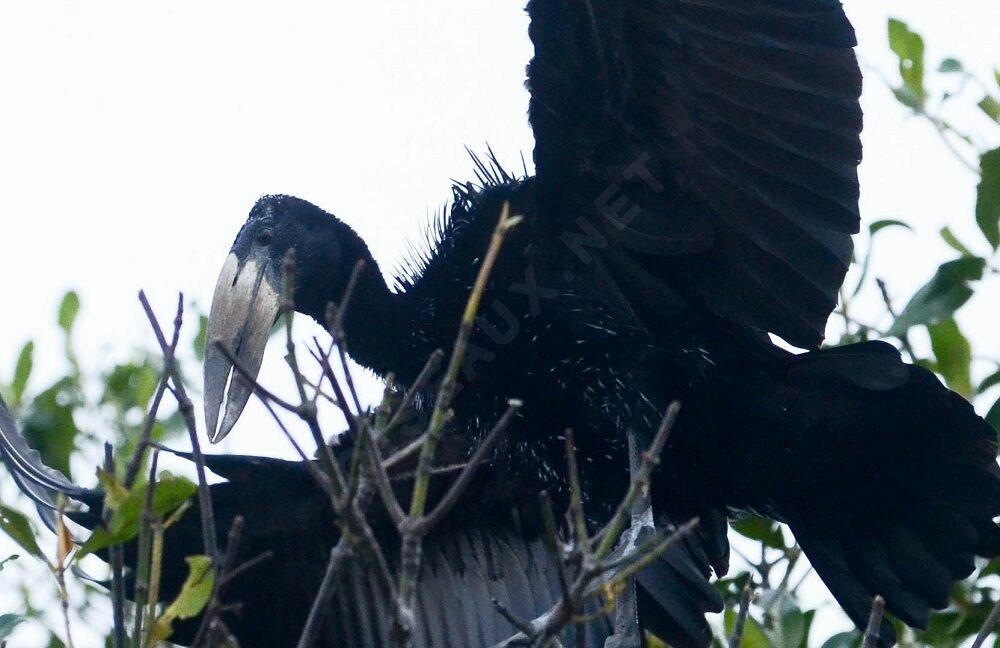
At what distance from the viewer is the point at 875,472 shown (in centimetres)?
354

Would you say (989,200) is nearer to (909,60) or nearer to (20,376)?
(909,60)

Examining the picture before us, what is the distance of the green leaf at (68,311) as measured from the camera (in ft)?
14.1

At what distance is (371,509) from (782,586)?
1.17 m

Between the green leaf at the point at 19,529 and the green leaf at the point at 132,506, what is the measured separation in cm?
21

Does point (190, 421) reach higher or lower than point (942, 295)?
higher

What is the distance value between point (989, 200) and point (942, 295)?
12.0 inches

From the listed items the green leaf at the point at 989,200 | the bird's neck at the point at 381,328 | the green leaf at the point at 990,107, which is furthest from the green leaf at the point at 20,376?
the green leaf at the point at 990,107

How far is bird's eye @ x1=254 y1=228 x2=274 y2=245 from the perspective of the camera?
4.19 metres

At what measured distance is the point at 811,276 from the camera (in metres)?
3.51

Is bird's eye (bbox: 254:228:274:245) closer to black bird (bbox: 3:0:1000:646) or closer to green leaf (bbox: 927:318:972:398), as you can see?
black bird (bbox: 3:0:1000:646)

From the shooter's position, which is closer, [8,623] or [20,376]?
[8,623]

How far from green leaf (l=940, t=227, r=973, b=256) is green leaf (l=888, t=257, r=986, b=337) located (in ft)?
0.57

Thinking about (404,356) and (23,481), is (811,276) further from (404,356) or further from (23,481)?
(23,481)

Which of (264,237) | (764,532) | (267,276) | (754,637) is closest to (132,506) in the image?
(754,637)
